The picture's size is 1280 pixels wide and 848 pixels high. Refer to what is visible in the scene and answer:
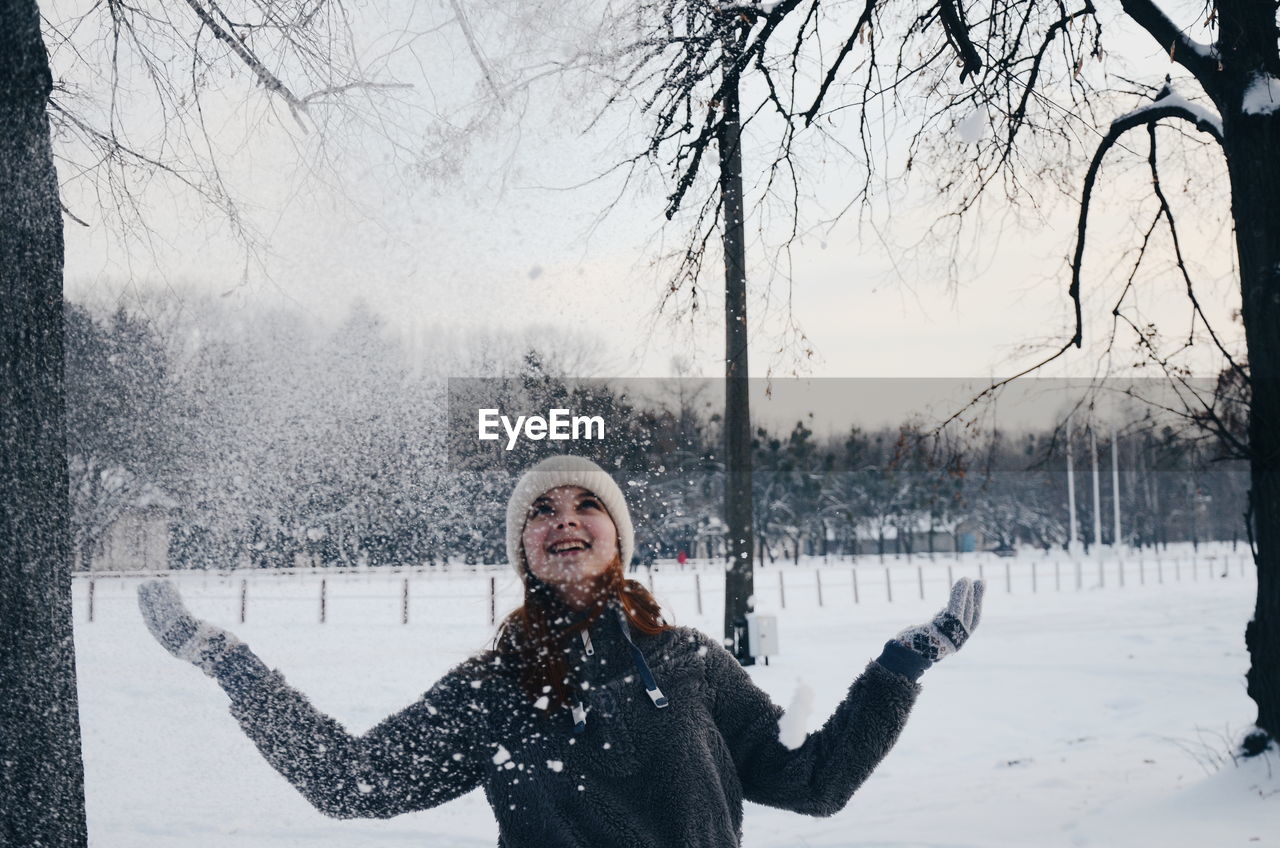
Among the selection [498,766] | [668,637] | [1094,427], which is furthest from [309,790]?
[1094,427]

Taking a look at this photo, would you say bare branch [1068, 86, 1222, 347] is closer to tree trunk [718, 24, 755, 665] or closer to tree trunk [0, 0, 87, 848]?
tree trunk [718, 24, 755, 665]

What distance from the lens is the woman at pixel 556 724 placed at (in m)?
1.78

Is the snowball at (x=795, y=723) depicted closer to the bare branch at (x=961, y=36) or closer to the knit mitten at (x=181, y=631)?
the knit mitten at (x=181, y=631)

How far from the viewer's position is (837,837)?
14.5 ft

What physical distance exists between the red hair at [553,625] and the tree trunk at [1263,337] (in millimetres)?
3596

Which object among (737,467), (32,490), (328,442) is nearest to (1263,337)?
(32,490)

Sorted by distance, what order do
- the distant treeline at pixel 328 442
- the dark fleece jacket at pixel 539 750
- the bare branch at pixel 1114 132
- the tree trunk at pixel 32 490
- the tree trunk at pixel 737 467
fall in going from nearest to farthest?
the dark fleece jacket at pixel 539 750 < the tree trunk at pixel 32 490 < the bare branch at pixel 1114 132 < the tree trunk at pixel 737 467 < the distant treeline at pixel 328 442

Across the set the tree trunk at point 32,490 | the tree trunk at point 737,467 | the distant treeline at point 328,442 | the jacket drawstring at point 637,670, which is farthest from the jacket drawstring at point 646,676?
the tree trunk at point 737,467

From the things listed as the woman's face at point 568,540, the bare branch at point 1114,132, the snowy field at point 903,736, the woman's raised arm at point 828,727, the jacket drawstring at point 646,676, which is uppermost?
the bare branch at point 1114,132

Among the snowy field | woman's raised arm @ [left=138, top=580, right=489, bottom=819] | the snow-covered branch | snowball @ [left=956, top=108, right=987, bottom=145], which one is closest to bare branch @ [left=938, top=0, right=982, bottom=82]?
snowball @ [left=956, top=108, right=987, bottom=145]

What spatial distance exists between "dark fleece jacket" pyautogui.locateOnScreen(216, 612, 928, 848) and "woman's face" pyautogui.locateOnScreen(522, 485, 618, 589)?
102mm

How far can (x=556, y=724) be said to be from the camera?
1.79m

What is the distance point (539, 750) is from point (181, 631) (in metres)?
0.67

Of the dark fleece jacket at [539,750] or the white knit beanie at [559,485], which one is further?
the white knit beanie at [559,485]
